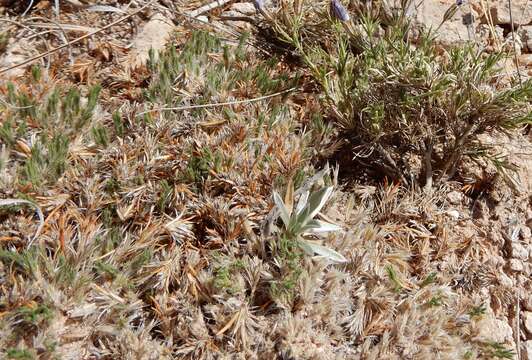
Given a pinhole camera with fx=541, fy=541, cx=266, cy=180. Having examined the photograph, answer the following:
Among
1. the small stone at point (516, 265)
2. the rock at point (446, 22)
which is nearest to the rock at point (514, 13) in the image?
the rock at point (446, 22)

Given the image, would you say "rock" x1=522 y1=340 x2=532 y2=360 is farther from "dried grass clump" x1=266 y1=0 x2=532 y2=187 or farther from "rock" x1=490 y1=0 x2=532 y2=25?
"rock" x1=490 y1=0 x2=532 y2=25

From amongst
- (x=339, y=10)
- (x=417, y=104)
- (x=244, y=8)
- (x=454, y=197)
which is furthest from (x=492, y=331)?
(x=244, y=8)

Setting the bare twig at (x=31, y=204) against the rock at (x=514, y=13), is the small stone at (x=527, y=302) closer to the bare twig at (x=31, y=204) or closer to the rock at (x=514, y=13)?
the rock at (x=514, y=13)

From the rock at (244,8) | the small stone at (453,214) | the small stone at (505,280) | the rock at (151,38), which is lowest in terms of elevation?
the small stone at (505,280)

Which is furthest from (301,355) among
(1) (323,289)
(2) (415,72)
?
(2) (415,72)

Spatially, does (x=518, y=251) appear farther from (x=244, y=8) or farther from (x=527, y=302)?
(x=244, y=8)

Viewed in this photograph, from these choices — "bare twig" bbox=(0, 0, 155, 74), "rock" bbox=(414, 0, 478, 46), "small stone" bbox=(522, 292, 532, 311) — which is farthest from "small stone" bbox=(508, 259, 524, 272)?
"bare twig" bbox=(0, 0, 155, 74)
